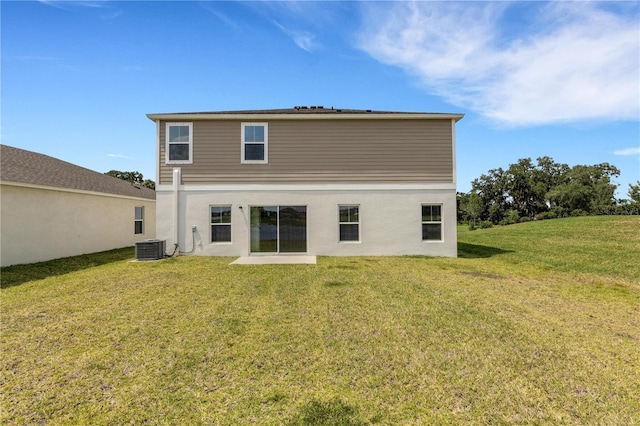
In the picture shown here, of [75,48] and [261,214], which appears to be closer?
[75,48]

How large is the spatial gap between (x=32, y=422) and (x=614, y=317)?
336 inches

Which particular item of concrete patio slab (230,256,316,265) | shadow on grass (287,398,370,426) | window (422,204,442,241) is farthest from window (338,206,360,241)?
shadow on grass (287,398,370,426)

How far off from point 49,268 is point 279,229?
323 inches

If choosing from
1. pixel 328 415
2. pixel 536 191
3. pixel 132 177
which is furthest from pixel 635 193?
pixel 132 177

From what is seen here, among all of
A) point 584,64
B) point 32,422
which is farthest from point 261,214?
point 584,64

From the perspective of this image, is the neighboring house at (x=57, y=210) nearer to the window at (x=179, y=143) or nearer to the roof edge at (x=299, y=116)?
the window at (x=179, y=143)

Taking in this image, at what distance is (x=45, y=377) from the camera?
3113 mm

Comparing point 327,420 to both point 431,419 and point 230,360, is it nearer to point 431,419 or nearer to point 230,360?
point 431,419

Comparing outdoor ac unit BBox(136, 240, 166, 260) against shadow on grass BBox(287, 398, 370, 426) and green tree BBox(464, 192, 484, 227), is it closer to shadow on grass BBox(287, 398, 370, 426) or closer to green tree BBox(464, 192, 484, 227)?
shadow on grass BBox(287, 398, 370, 426)

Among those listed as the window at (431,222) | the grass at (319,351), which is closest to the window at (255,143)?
the grass at (319,351)

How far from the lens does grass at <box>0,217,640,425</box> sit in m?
2.59

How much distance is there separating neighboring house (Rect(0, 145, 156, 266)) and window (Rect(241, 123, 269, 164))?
26.6 ft

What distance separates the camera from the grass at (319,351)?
2594 mm

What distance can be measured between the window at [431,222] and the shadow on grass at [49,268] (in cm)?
1297
